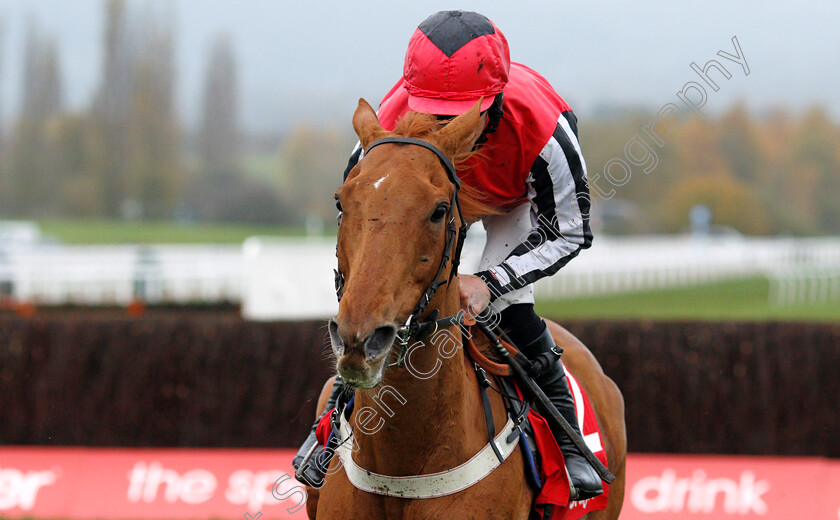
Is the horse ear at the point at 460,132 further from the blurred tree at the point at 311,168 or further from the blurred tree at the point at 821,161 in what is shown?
the blurred tree at the point at 311,168

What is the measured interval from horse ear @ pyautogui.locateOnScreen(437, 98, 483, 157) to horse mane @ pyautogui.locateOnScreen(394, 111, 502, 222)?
24 millimetres

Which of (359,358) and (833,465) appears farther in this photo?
(833,465)

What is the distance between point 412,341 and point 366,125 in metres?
0.68

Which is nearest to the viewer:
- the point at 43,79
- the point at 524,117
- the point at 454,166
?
the point at 454,166

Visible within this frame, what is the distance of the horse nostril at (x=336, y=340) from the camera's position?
2270 mm

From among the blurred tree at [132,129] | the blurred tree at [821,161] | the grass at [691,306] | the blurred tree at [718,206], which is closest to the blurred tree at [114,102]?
the blurred tree at [132,129]

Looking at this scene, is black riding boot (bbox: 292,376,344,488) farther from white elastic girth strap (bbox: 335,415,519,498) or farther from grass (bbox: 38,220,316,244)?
grass (bbox: 38,220,316,244)

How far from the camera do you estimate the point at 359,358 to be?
225 cm

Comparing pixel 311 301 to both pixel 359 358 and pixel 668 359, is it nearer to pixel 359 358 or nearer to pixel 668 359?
pixel 668 359

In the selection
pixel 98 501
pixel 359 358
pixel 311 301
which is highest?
pixel 359 358

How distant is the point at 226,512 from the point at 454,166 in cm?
475

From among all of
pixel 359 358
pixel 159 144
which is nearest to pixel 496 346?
pixel 359 358

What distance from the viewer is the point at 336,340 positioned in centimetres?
229

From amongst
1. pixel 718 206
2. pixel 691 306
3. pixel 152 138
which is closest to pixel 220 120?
pixel 152 138
